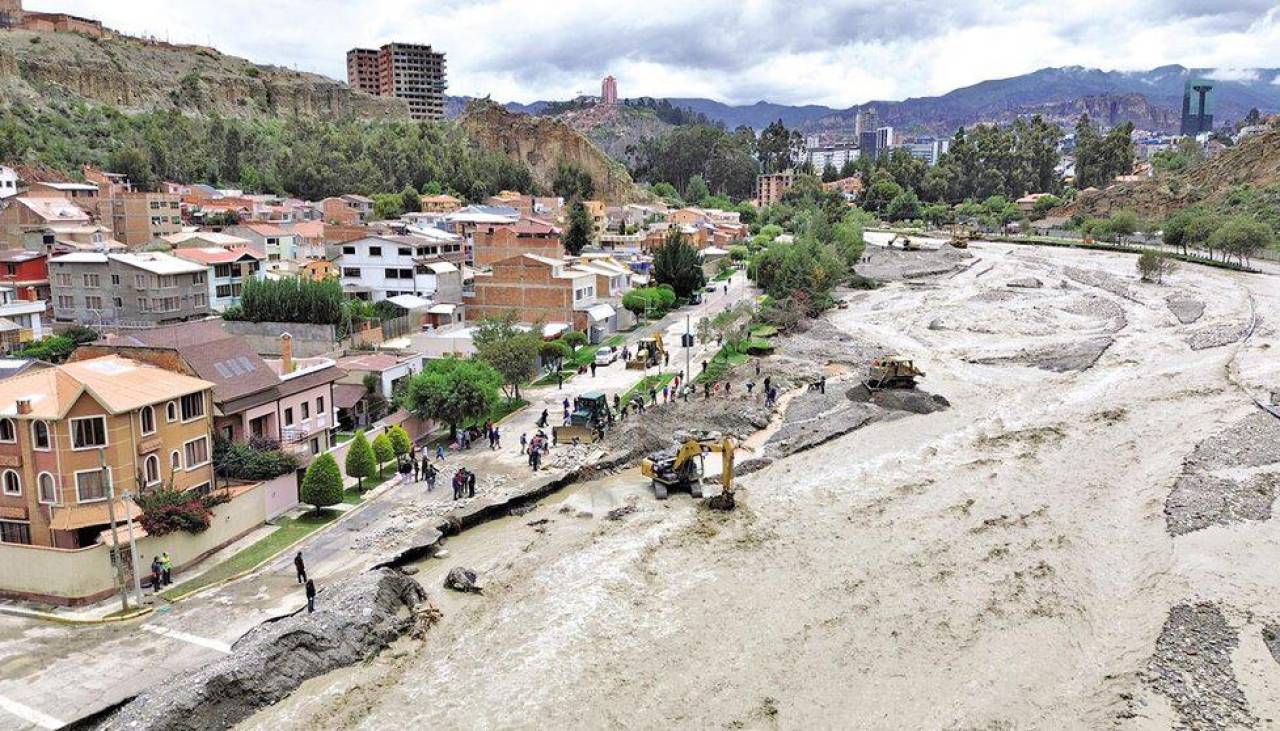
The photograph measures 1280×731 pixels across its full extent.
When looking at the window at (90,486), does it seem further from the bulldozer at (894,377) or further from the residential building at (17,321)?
the bulldozer at (894,377)

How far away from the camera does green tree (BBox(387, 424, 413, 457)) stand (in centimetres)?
2795

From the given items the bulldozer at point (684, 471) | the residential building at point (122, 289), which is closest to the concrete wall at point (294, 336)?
the residential building at point (122, 289)

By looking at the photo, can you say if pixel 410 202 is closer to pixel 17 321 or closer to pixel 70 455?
pixel 17 321

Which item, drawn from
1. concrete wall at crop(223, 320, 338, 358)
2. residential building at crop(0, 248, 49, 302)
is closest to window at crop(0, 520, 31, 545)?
concrete wall at crop(223, 320, 338, 358)

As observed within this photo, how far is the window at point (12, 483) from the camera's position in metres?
20.0

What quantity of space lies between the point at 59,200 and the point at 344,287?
26.0 metres

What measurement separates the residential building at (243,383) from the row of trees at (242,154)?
65.1 m

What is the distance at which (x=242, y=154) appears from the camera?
3875 inches

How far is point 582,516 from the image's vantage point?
24.8 metres

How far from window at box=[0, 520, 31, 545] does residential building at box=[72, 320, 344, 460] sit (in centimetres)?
490

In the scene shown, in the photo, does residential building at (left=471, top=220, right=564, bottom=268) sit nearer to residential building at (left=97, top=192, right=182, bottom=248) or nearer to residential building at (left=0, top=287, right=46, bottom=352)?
residential building at (left=97, top=192, right=182, bottom=248)

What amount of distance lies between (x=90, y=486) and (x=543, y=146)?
107m

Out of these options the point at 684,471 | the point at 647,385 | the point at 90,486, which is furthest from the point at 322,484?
the point at 647,385

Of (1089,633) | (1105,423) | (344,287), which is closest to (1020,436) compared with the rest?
(1105,423)
